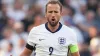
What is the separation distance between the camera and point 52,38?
25.5 ft

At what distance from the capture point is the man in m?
7.67

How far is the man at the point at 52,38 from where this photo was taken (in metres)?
7.67

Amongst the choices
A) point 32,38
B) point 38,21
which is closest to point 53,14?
point 32,38

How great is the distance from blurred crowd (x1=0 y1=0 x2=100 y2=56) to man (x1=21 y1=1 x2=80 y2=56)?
5482 mm

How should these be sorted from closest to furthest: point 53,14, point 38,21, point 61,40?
point 53,14 < point 61,40 < point 38,21

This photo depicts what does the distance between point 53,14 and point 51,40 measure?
42 cm

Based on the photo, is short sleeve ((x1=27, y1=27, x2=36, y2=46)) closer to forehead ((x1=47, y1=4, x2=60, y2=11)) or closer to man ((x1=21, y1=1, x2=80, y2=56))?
man ((x1=21, y1=1, x2=80, y2=56))

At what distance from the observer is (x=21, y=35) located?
14.9 meters

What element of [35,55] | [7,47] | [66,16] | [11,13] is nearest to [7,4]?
[11,13]

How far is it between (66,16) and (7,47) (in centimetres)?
313

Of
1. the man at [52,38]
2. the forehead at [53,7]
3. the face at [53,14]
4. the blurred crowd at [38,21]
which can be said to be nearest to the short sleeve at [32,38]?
the man at [52,38]

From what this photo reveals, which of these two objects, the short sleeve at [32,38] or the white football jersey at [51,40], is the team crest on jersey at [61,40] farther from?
the short sleeve at [32,38]

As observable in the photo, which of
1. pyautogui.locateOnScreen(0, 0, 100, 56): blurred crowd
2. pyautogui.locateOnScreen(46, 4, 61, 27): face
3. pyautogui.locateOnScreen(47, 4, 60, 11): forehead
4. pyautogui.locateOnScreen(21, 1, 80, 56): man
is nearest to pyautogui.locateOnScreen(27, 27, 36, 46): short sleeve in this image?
pyautogui.locateOnScreen(21, 1, 80, 56): man

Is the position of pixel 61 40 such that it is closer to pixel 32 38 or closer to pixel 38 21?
pixel 32 38
